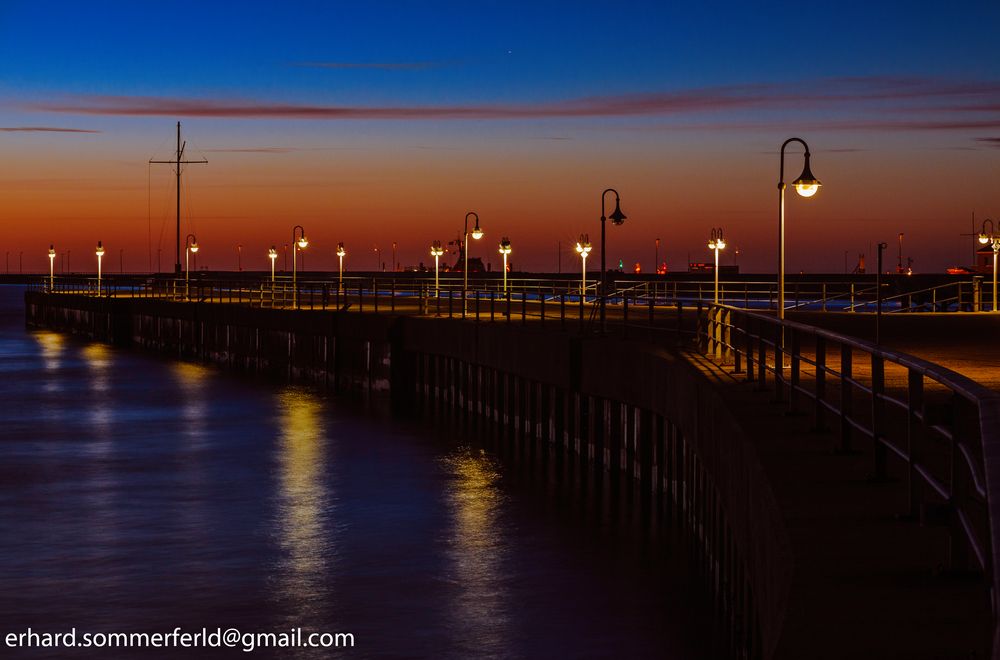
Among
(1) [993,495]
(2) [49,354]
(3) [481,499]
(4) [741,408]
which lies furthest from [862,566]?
(2) [49,354]

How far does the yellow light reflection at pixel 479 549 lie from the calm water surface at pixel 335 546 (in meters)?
0.06

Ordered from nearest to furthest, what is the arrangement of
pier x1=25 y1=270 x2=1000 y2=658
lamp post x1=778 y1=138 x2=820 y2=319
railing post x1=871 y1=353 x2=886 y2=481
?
1. pier x1=25 y1=270 x2=1000 y2=658
2. railing post x1=871 y1=353 x2=886 y2=481
3. lamp post x1=778 y1=138 x2=820 y2=319

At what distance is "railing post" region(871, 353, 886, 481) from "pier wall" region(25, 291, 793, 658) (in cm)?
91

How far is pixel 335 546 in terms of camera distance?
24.8m

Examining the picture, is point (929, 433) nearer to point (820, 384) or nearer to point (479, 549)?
point (820, 384)

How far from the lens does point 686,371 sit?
21.8 meters

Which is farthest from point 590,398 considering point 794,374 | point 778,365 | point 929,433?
point 929,433

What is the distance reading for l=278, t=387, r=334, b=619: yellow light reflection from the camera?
21516 millimetres

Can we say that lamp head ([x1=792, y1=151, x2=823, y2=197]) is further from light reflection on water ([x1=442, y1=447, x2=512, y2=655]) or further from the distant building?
the distant building

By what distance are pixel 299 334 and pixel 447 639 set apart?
148 feet

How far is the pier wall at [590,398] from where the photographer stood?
44.4 ft

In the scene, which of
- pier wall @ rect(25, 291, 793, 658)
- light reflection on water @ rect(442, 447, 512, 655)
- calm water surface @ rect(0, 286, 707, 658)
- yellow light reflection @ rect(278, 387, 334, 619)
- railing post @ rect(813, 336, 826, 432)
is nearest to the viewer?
railing post @ rect(813, 336, 826, 432)

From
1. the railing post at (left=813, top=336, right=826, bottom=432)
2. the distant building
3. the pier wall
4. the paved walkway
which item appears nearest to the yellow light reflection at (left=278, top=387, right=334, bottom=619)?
the pier wall

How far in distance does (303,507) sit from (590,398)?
752cm
